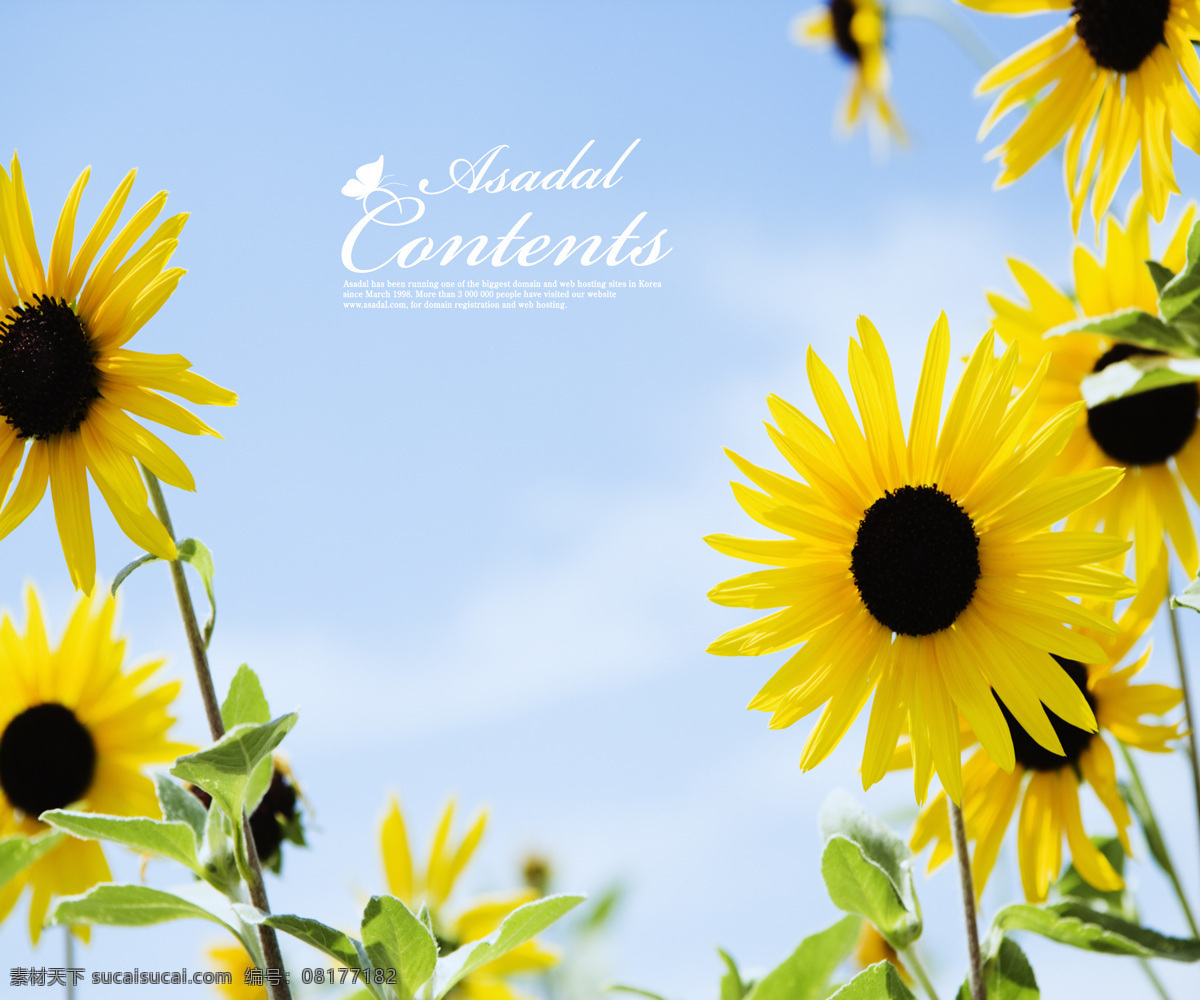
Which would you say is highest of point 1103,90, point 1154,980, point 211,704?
point 1103,90

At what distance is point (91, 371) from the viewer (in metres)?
1.30

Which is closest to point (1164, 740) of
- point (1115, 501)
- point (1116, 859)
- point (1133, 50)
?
point (1116, 859)

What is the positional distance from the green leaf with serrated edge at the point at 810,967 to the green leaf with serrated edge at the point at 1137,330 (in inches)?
25.9

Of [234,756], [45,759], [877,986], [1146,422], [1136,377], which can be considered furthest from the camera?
[45,759]

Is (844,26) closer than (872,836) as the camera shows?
No

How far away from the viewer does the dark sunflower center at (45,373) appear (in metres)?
1.29

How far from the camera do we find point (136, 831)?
1.05 metres

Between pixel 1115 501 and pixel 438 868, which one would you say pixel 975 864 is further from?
pixel 438 868

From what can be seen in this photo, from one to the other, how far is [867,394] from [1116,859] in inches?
34.1

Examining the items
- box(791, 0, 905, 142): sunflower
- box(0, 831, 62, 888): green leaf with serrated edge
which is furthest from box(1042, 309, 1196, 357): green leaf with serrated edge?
box(791, 0, 905, 142): sunflower

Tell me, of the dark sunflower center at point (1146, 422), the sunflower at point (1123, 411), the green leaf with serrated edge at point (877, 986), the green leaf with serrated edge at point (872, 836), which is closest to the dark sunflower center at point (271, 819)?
the green leaf with serrated edge at point (872, 836)

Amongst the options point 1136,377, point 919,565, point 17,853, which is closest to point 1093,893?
point 919,565

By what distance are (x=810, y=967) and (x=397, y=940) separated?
0.46m

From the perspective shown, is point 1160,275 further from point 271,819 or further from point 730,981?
point 271,819
